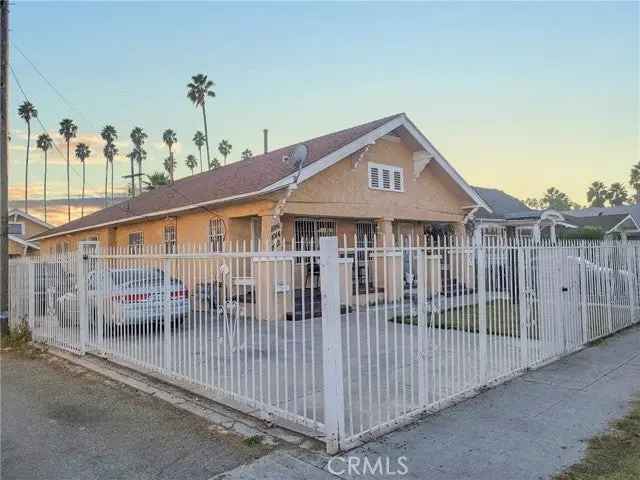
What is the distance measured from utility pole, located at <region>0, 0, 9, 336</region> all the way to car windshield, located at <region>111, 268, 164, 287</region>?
4539 mm

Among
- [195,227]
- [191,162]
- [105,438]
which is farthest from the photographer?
[191,162]

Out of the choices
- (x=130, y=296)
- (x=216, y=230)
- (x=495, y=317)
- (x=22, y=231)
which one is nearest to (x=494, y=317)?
(x=495, y=317)

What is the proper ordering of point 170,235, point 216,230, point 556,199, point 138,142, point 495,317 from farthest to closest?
point 556,199, point 138,142, point 170,235, point 216,230, point 495,317

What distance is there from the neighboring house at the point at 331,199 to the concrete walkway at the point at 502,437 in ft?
20.4

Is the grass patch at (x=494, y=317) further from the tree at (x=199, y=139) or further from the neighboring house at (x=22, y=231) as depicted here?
the tree at (x=199, y=139)

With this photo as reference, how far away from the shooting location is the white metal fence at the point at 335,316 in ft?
15.6

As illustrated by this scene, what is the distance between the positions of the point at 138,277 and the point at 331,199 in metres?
7.10

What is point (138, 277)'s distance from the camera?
286 inches

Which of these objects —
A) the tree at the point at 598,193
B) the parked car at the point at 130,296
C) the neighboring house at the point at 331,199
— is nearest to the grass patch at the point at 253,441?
the parked car at the point at 130,296

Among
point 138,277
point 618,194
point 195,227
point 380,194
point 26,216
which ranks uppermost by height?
point 618,194

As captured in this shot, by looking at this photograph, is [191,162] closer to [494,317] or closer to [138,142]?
[138,142]

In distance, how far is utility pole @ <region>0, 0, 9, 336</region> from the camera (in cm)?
1055

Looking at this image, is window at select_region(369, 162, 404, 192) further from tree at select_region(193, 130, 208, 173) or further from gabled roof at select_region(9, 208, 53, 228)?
tree at select_region(193, 130, 208, 173)

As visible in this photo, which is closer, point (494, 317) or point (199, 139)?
point (494, 317)
